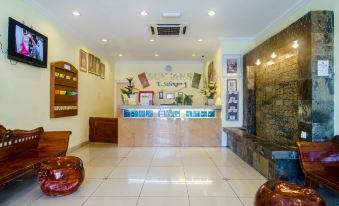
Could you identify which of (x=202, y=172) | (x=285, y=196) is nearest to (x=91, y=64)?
(x=202, y=172)

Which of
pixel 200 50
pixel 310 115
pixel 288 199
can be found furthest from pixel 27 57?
pixel 200 50

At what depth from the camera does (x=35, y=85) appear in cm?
424

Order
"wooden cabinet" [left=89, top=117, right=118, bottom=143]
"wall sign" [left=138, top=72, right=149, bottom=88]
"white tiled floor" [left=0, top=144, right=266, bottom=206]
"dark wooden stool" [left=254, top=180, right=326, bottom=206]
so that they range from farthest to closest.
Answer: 1. "wall sign" [left=138, top=72, right=149, bottom=88]
2. "wooden cabinet" [left=89, top=117, right=118, bottom=143]
3. "white tiled floor" [left=0, top=144, right=266, bottom=206]
4. "dark wooden stool" [left=254, top=180, right=326, bottom=206]

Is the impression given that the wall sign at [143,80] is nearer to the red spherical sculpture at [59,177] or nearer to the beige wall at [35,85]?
the beige wall at [35,85]

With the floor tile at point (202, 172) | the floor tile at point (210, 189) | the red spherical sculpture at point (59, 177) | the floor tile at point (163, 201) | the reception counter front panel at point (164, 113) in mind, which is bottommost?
the floor tile at point (163, 201)

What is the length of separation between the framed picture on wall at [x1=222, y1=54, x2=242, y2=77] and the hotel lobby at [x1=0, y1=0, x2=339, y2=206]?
0.03 meters

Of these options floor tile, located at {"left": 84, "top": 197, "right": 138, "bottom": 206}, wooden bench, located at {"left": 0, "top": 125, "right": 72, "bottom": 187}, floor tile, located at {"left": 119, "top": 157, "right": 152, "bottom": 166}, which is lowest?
floor tile, located at {"left": 84, "top": 197, "right": 138, "bottom": 206}

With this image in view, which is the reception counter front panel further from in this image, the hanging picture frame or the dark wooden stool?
the dark wooden stool

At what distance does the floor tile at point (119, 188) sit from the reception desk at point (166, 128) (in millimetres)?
2747

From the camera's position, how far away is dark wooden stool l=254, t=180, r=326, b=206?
2018 millimetres

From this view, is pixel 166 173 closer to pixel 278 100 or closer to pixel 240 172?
pixel 240 172

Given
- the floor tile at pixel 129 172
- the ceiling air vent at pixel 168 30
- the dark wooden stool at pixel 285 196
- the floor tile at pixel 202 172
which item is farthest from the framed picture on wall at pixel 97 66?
the dark wooden stool at pixel 285 196

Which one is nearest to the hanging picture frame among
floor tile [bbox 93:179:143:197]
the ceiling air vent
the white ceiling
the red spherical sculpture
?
the white ceiling

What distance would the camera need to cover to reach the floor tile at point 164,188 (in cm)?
306
